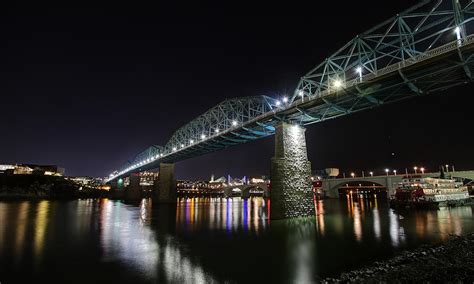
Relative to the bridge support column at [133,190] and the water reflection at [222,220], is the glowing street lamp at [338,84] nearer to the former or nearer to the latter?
the water reflection at [222,220]

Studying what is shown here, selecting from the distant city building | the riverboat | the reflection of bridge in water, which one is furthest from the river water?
the distant city building

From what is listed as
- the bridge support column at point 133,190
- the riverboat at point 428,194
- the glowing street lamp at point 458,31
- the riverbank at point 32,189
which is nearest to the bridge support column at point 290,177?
the glowing street lamp at point 458,31

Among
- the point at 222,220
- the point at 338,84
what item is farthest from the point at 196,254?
the point at 338,84

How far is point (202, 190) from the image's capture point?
195 metres

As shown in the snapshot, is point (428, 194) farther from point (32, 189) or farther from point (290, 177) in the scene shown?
point (32, 189)

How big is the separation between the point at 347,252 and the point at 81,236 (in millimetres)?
22367

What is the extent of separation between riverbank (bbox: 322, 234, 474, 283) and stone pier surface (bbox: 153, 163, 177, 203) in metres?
73.5

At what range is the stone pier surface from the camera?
7934 cm

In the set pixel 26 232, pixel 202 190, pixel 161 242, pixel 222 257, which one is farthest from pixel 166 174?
pixel 202 190

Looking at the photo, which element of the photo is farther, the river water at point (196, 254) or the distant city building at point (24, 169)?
the distant city building at point (24, 169)

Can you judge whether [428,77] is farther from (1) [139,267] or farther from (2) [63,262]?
(2) [63,262]

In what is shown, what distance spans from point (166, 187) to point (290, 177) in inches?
2292

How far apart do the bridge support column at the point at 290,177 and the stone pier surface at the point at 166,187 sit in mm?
54798

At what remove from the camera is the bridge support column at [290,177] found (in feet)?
105
